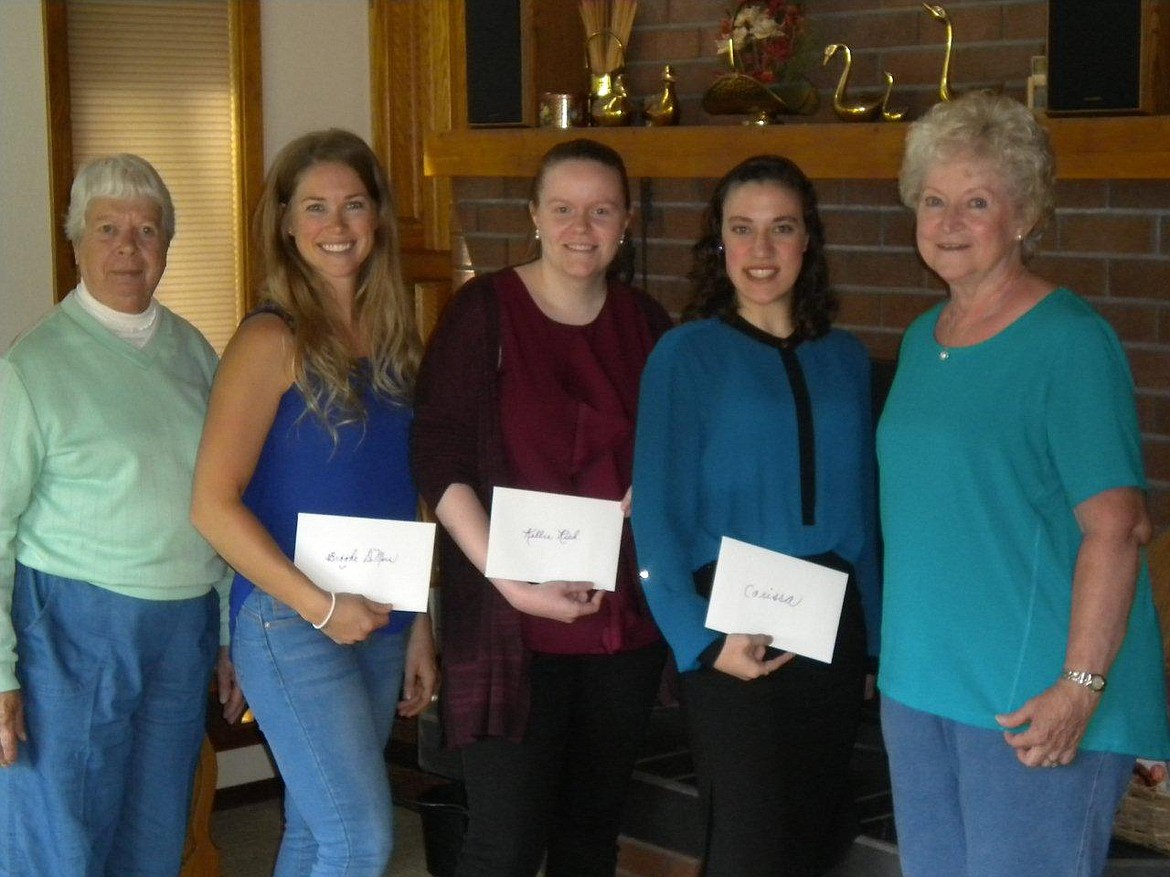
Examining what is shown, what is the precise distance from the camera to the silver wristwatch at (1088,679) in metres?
1.62

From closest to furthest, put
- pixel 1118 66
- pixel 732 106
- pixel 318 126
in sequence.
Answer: pixel 1118 66 → pixel 732 106 → pixel 318 126

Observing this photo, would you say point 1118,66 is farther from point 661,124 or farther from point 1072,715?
point 1072,715

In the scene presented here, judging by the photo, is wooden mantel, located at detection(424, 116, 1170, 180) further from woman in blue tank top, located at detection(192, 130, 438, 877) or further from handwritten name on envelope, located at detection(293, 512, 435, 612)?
handwritten name on envelope, located at detection(293, 512, 435, 612)

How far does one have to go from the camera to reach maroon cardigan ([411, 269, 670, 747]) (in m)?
2.06

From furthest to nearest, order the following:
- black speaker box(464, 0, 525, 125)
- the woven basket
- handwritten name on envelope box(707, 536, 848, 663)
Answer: black speaker box(464, 0, 525, 125), the woven basket, handwritten name on envelope box(707, 536, 848, 663)

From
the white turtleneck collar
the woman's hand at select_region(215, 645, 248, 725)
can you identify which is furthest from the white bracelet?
the white turtleneck collar

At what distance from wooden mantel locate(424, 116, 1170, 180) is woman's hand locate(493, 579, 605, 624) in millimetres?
1330

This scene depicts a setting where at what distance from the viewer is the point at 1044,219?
1791 mm

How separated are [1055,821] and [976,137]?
821mm

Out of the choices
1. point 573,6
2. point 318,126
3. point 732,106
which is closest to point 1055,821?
point 732,106

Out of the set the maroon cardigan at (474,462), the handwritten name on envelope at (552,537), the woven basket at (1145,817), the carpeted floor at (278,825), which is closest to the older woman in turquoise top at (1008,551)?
the handwritten name on envelope at (552,537)

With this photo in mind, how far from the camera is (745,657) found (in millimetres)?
1927

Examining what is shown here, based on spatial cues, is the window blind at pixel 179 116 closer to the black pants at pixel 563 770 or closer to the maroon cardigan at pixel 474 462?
the maroon cardigan at pixel 474 462

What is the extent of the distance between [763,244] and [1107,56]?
1.03 metres
